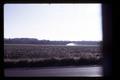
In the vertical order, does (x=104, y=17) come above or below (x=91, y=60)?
above

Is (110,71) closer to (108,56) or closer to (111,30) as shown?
(108,56)

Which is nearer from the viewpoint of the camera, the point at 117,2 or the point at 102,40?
the point at 117,2

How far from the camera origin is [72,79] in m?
6.16

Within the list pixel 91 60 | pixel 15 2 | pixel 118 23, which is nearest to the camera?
pixel 118 23

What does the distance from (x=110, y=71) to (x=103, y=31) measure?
2.91 feet

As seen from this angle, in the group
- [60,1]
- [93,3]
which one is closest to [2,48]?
[60,1]

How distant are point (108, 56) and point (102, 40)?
401mm

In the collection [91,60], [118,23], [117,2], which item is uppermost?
[117,2]

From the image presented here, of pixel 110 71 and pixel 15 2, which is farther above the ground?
pixel 15 2

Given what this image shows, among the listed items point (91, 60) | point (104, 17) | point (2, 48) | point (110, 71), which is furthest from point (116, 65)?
point (91, 60)

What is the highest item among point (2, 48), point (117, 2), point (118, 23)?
point (117, 2)

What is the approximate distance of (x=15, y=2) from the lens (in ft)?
19.5

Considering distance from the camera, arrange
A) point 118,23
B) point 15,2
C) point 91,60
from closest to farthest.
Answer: point 118,23, point 15,2, point 91,60

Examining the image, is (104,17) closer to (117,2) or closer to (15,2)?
(117,2)
